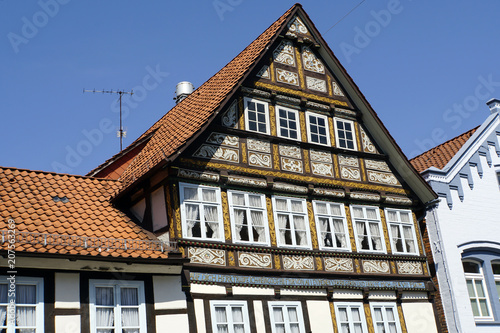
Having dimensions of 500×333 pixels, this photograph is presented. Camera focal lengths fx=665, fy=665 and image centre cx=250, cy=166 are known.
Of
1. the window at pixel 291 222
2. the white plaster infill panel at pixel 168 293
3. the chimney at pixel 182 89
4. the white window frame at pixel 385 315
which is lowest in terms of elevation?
the white window frame at pixel 385 315

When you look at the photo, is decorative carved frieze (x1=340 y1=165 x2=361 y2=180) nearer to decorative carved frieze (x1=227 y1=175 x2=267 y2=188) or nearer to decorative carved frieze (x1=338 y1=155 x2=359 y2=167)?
decorative carved frieze (x1=338 y1=155 x2=359 y2=167)

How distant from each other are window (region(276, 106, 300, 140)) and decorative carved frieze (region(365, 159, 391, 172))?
282 centimetres

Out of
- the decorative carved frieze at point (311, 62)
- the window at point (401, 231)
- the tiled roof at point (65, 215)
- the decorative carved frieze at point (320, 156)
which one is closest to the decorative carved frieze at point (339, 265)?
the window at point (401, 231)

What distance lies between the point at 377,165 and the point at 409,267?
344cm

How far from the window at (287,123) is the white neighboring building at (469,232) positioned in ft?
16.2

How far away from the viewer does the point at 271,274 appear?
17641 mm

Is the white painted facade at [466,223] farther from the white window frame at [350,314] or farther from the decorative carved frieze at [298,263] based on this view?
the decorative carved frieze at [298,263]

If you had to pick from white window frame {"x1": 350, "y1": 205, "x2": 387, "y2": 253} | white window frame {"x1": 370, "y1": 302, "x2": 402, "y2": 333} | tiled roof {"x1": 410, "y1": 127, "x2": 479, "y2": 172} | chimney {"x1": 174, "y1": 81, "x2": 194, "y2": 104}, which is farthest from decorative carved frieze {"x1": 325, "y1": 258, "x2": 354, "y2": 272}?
chimney {"x1": 174, "y1": 81, "x2": 194, "y2": 104}

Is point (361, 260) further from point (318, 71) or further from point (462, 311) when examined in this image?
point (318, 71)

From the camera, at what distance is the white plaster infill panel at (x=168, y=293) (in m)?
15.8

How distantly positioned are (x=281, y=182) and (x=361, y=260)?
3.42 m

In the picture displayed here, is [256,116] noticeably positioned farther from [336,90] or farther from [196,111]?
[336,90]

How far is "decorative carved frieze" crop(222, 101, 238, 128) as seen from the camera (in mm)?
18828

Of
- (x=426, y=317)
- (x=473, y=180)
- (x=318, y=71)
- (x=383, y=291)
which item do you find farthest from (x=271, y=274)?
(x=473, y=180)
